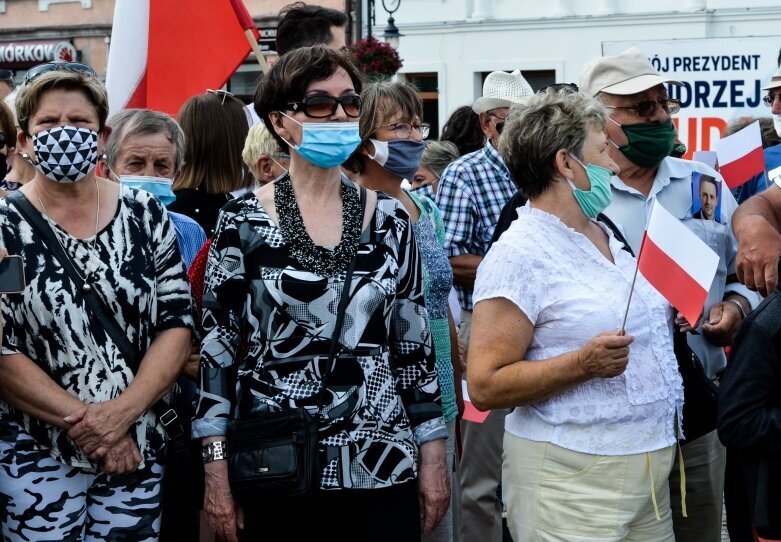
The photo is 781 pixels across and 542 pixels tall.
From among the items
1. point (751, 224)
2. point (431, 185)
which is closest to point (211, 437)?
point (751, 224)

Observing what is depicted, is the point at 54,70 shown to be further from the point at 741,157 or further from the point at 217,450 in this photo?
the point at 741,157

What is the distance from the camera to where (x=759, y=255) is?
3.87 metres

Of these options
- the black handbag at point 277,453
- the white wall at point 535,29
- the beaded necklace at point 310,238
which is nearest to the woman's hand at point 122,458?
the black handbag at point 277,453

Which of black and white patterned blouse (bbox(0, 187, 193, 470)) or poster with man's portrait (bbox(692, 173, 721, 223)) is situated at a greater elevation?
poster with man's portrait (bbox(692, 173, 721, 223))

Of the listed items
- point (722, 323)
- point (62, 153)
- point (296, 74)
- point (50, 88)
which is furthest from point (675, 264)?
point (50, 88)

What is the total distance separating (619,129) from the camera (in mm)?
4641

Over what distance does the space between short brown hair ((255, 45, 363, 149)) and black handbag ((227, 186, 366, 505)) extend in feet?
2.44

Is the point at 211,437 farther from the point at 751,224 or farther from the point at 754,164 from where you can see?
the point at 754,164

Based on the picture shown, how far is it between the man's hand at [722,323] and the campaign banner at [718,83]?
21.3 ft

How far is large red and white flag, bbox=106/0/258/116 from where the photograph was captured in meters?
6.81

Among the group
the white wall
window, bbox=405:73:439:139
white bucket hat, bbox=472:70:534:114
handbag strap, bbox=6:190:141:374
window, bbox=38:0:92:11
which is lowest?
handbag strap, bbox=6:190:141:374

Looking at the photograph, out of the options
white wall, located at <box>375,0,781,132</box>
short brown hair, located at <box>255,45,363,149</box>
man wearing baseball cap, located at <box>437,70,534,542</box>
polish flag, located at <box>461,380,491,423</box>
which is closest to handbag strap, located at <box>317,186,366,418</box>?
short brown hair, located at <box>255,45,363,149</box>

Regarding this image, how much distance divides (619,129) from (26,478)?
2.51 metres

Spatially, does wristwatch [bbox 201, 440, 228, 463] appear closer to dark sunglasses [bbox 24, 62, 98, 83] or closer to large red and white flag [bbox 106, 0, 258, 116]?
dark sunglasses [bbox 24, 62, 98, 83]
